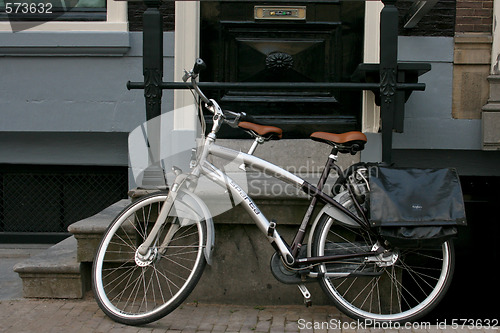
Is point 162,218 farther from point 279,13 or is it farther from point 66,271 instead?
point 279,13

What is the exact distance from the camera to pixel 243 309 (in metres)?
3.79

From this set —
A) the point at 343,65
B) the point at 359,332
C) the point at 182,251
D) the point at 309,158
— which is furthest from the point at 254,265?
the point at 343,65

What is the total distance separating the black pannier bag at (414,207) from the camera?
3.36m

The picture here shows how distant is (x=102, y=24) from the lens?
5031 millimetres

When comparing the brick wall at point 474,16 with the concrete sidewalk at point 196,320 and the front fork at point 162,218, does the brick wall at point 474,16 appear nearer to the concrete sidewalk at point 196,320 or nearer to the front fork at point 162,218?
the concrete sidewalk at point 196,320

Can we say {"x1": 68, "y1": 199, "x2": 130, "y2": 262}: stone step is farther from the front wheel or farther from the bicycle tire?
the front wheel

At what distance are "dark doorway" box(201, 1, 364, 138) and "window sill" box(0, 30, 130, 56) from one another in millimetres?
750

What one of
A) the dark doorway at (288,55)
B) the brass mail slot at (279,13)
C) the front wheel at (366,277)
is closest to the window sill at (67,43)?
the dark doorway at (288,55)

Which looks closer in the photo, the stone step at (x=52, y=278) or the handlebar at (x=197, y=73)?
the handlebar at (x=197, y=73)

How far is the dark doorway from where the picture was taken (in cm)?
492

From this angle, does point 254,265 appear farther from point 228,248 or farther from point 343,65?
point 343,65

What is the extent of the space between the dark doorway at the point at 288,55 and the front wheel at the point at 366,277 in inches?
58.1

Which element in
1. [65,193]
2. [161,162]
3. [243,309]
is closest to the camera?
[243,309]

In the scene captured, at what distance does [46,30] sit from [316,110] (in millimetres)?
2433
